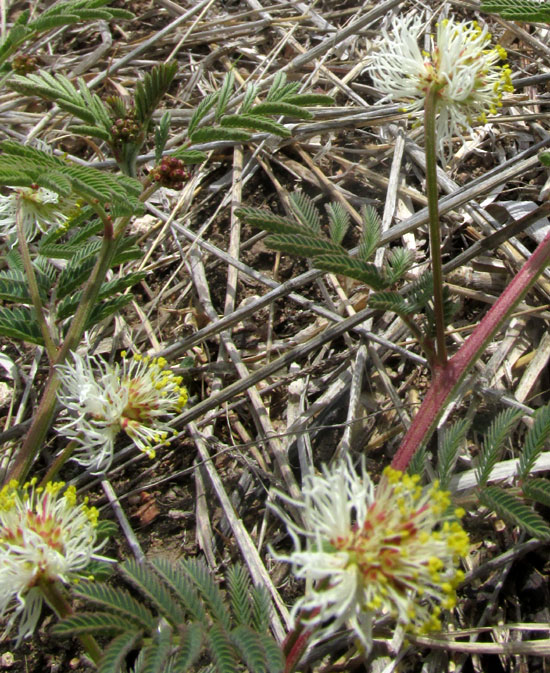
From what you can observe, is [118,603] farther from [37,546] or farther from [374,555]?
[374,555]

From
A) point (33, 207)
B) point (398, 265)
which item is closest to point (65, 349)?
point (33, 207)

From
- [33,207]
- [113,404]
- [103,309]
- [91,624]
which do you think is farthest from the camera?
[33,207]

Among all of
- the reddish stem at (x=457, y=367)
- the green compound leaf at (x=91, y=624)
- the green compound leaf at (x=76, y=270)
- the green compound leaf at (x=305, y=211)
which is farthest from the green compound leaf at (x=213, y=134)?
the green compound leaf at (x=91, y=624)

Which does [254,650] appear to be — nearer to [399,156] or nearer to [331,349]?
[331,349]

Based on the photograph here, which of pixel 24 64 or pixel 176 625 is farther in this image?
pixel 24 64

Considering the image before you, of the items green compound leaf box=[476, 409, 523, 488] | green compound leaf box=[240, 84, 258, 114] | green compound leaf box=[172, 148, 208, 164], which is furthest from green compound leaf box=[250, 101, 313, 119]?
green compound leaf box=[476, 409, 523, 488]

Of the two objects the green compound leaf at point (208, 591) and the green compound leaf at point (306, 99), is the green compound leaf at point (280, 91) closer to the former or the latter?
the green compound leaf at point (306, 99)
